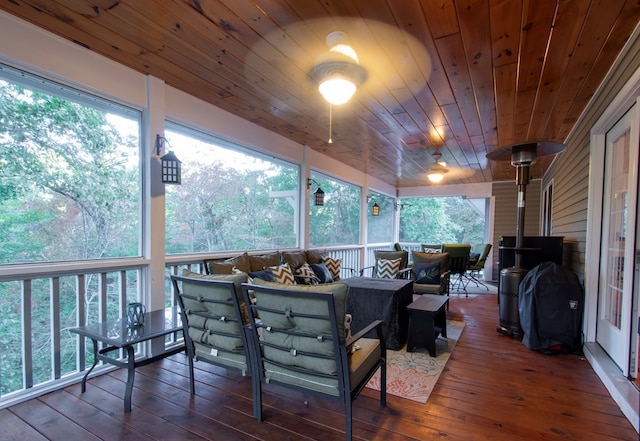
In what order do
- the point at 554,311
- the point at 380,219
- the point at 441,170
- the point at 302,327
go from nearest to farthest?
1. the point at 302,327
2. the point at 554,311
3. the point at 441,170
4. the point at 380,219

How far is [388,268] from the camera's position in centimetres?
487

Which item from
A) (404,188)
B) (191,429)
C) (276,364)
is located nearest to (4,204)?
(191,429)

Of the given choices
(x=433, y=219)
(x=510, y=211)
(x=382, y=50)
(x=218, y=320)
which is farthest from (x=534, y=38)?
(x=433, y=219)

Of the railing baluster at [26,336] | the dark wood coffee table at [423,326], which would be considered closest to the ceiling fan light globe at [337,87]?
the dark wood coffee table at [423,326]

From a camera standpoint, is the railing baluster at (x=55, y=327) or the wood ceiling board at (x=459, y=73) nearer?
the wood ceiling board at (x=459, y=73)

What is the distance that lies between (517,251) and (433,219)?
6052 millimetres

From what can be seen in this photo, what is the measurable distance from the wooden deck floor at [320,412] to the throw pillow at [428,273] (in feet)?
6.53

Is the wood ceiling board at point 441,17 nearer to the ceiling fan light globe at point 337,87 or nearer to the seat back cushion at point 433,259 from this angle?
the ceiling fan light globe at point 337,87

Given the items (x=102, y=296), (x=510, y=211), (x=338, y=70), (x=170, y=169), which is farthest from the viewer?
(x=510, y=211)

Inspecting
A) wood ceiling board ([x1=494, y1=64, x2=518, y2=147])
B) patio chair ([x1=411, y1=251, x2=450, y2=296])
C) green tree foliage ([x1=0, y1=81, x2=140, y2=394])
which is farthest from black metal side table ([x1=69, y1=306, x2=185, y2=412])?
patio chair ([x1=411, y1=251, x2=450, y2=296])

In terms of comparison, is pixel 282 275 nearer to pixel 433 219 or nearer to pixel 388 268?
pixel 388 268

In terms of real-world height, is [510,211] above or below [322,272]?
above

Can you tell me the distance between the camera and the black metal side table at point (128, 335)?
2.08m

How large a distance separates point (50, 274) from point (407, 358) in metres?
3.06
